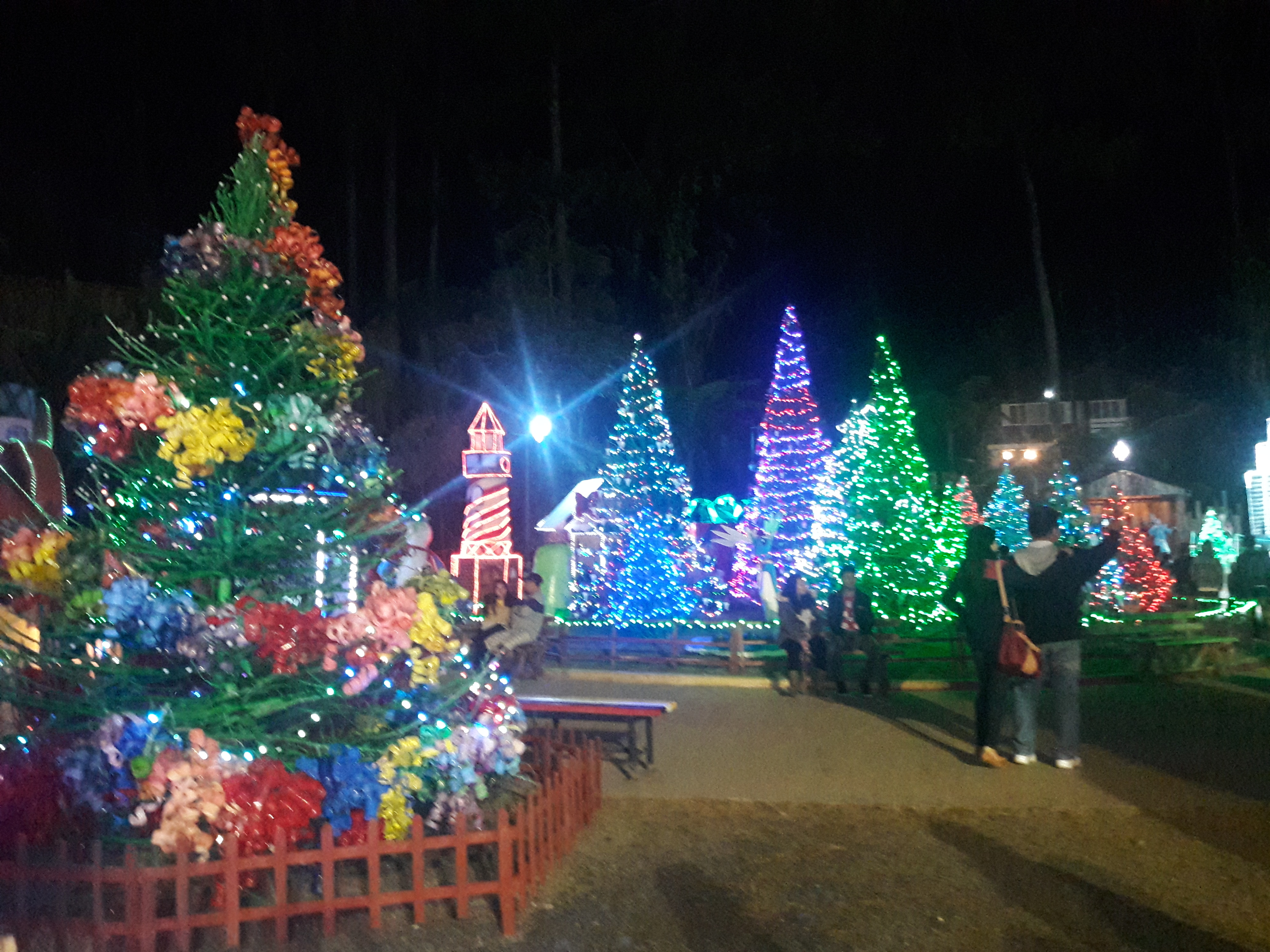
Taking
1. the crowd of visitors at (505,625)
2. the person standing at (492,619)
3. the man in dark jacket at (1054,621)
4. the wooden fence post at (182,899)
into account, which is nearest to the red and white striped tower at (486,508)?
the person standing at (492,619)

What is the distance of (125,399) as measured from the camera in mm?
5195

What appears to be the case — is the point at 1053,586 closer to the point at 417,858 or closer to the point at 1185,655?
the point at 417,858

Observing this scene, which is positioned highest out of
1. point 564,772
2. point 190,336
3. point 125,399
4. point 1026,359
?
point 1026,359

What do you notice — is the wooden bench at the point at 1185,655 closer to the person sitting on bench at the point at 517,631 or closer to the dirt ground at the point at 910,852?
the dirt ground at the point at 910,852

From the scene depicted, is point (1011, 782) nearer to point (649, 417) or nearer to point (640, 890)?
point (640, 890)

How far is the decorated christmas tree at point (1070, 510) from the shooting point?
55.3 feet

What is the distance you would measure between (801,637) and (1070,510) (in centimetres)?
758

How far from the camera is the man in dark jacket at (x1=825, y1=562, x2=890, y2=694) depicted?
11.6 metres

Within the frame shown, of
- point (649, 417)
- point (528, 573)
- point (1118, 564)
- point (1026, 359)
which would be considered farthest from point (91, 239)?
point (1026, 359)

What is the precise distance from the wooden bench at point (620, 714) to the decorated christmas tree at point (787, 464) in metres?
10.1

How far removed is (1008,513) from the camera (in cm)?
1827

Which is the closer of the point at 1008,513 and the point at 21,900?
the point at 21,900

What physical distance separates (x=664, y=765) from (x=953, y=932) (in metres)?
3.68

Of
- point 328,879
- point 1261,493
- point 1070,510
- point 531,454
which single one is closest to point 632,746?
point 328,879
